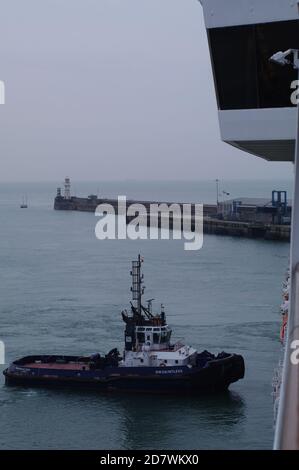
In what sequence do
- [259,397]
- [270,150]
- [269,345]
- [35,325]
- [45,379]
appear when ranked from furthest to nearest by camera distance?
[35,325] → [269,345] → [45,379] → [259,397] → [270,150]

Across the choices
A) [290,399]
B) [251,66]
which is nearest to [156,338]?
[251,66]

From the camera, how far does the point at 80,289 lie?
2523 cm

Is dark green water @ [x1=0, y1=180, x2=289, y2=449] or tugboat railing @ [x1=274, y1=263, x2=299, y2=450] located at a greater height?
tugboat railing @ [x1=274, y1=263, x2=299, y2=450]

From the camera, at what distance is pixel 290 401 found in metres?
1.92

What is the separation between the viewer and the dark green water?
11.8m

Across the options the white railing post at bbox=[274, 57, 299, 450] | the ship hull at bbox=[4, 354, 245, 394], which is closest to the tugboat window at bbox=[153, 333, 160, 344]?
the ship hull at bbox=[4, 354, 245, 394]

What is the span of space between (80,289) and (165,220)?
114 feet

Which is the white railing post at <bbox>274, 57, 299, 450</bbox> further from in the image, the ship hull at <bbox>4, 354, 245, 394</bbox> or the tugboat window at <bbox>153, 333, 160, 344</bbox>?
the tugboat window at <bbox>153, 333, 160, 344</bbox>

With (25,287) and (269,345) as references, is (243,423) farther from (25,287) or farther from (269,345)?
(25,287)

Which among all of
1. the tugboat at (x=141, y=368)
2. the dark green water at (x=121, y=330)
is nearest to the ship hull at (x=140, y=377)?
the tugboat at (x=141, y=368)

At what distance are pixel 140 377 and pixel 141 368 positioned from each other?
0.20 m

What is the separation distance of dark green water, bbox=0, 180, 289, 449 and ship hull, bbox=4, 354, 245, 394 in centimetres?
24

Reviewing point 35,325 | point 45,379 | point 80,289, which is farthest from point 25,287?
point 45,379
